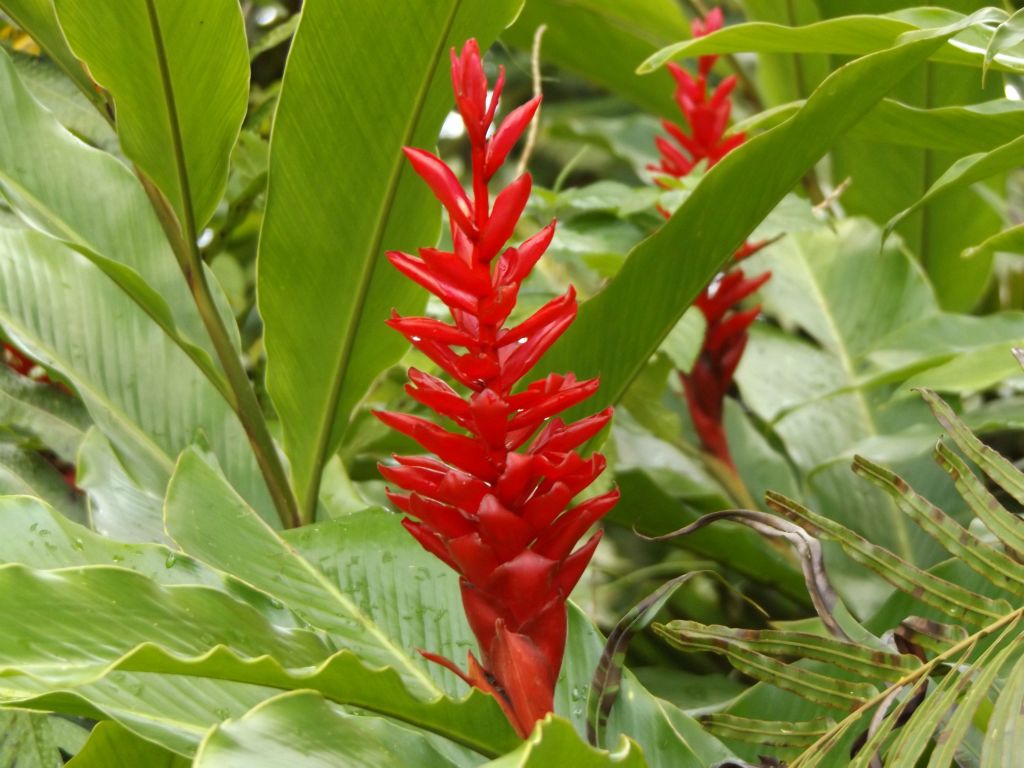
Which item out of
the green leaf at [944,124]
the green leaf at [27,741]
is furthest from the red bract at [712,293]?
the green leaf at [27,741]

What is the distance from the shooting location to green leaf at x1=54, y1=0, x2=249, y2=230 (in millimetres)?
884

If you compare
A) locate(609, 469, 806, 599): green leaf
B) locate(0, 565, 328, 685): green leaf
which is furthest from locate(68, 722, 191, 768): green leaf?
locate(609, 469, 806, 599): green leaf

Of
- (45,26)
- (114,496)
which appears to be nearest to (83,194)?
(45,26)

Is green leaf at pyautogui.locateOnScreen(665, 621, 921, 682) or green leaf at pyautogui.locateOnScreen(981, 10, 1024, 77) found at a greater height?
green leaf at pyautogui.locateOnScreen(981, 10, 1024, 77)

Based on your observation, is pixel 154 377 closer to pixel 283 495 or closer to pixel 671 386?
pixel 283 495

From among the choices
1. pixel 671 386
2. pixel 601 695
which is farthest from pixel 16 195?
pixel 671 386

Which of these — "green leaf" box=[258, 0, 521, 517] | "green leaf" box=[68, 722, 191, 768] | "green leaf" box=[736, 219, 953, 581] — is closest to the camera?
"green leaf" box=[68, 722, 191, 768]

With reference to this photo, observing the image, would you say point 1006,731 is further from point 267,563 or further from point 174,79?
point 174,79

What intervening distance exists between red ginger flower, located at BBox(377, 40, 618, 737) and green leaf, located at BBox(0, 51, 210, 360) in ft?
1.49

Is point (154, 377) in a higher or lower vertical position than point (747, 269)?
higher

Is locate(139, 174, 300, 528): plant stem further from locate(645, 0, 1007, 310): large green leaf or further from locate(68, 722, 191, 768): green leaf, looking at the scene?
locate(645, 0, 1007, 310): large green leaf

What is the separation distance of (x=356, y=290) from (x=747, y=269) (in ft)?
2.63

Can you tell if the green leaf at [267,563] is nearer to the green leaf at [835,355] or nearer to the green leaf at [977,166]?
the green leaf at [977,166]

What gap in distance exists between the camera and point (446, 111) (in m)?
0.94
